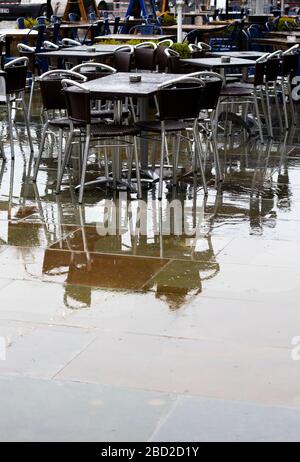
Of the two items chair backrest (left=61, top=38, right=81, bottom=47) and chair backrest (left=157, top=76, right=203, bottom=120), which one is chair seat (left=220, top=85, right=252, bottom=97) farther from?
chair backrest (left=61, top=38, right=81, bottom=47)

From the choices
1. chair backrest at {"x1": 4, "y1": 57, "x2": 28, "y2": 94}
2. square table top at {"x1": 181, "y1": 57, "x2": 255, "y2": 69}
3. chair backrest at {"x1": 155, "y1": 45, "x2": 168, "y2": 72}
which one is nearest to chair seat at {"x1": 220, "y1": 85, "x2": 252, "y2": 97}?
square table top at {"x1": 181, "y1": 57, "x2": 255, "y2": 69}

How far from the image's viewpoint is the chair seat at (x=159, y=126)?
317 inches

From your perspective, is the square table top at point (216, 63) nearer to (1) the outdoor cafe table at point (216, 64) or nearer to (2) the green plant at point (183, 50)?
(1) the outdoor cafe table at point (216, 64)

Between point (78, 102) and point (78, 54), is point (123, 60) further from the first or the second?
point (78, 102)

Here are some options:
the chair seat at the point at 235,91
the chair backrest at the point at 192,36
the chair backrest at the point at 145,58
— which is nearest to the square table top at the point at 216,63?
the chair seat at the point at 235,91

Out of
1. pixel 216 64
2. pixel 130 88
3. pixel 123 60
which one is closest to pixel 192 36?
pixel 123 60

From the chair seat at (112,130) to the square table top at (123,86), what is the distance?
1.06ft

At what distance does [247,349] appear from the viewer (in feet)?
15.2

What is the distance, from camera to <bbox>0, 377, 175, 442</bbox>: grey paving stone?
3.71m

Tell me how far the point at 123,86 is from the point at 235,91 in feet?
8.45

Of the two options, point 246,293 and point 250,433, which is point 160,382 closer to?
point 250,433

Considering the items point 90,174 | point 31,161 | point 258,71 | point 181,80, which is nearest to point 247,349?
point 181,80

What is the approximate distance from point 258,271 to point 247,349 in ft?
4.35

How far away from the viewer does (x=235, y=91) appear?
1029cm
